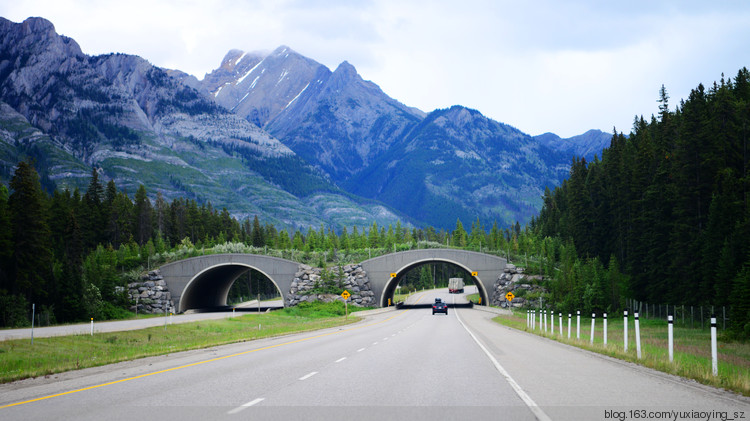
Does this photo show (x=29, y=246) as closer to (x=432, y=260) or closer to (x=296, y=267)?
(x=296, y=267)

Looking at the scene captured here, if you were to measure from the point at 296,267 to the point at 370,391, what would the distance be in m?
70.9

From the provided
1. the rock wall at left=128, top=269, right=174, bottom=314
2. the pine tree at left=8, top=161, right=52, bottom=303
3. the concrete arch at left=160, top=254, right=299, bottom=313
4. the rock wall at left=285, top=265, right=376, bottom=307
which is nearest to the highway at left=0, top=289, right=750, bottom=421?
the pine tree at left=8, top=161, right=52, bottom=303

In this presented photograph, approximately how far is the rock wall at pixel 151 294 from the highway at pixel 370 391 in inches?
2603

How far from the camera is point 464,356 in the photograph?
61.3ft

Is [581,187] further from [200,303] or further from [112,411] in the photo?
[112,411]

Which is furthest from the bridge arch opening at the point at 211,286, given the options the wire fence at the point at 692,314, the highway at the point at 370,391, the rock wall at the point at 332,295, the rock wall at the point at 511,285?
the highway at the point at 370,391

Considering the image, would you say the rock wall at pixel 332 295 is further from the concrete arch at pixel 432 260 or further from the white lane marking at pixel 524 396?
the white lane marking at pixel 524 396

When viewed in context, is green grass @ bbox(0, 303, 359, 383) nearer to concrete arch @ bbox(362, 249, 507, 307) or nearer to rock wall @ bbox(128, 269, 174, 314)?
concrete arch @ bbox(362, 249, 507, 307)

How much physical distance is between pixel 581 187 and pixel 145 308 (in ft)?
202

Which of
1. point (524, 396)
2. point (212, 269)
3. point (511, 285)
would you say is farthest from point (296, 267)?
point (524, 396)

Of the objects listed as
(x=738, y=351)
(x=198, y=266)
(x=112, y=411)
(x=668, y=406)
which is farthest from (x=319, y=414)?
(x=198, y=266)

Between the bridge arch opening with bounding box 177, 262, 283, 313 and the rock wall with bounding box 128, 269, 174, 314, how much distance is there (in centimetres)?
195

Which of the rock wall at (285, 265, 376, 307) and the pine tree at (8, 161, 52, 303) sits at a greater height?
the pine tree at (8, 161, 52, 303)

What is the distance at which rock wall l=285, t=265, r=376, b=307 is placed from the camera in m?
79.3
